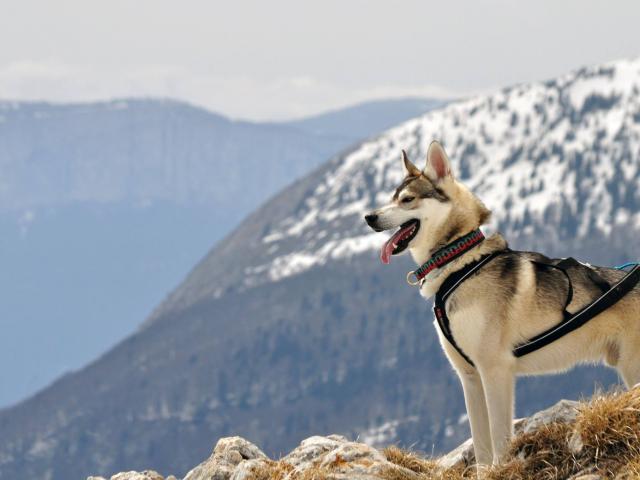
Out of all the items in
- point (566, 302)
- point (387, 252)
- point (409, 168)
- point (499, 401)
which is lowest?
point (499, 401)

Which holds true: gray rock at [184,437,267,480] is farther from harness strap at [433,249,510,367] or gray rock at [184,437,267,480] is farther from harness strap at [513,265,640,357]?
harness strap at [513,265,640,357]

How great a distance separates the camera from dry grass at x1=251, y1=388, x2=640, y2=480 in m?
14.9

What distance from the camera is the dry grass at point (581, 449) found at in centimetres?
1491

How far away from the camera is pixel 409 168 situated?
18219 mm

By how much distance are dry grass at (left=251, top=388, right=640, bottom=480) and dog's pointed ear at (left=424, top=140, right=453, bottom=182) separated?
4380 mm

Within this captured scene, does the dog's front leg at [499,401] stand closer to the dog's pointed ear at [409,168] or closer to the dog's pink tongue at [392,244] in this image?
the dog's pink tongue at [392,244]

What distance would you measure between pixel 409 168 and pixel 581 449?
5.56 meters

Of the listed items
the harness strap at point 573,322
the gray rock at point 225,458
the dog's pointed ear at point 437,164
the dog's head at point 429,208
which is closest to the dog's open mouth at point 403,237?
the dog's head at point 429,208

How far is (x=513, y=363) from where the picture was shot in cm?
1694

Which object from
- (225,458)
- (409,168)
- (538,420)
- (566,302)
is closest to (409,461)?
(538,420)

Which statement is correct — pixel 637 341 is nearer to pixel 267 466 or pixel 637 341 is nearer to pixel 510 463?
pixel 510 463

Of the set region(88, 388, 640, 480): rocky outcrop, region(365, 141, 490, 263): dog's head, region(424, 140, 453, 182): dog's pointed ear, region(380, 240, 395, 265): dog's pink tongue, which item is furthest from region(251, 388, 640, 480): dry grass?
region(424, 140, 453, 182): dog's pointed ear

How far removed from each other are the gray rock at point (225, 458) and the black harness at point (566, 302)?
439 cm

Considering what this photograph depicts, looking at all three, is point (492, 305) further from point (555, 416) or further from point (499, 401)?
point (555, 416)
